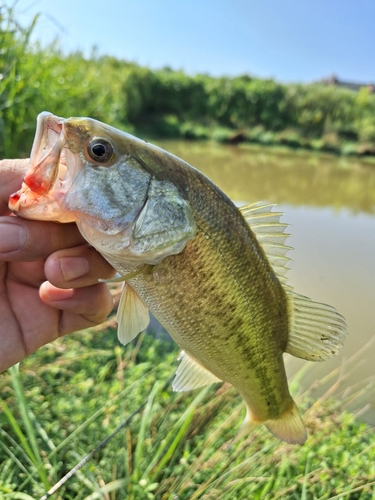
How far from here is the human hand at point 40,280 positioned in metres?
1.12

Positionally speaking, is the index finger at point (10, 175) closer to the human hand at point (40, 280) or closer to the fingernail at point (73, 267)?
the human hand at point (40, 280)

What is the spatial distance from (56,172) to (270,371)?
42.2 inches

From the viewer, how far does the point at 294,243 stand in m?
6.40

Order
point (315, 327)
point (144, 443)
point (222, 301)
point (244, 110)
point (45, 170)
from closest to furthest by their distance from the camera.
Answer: point (45, 170) < point (222, 301) < point (315, 327) < point (144, 443) < point (244, 110)

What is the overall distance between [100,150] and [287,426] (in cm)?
133

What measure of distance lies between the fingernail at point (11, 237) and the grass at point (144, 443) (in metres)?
0.73

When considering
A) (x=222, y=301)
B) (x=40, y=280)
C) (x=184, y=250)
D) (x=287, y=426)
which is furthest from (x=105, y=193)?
(x=287, y=426)

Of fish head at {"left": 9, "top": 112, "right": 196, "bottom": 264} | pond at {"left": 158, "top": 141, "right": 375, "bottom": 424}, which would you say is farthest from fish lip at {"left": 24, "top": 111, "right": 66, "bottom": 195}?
pond at {"left": 158, "top": 141, "right": 375, "bottom": 424}

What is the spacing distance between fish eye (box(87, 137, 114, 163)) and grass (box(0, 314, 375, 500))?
1.07m

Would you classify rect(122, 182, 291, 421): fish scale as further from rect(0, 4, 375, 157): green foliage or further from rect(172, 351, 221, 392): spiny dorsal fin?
rect(0, 4, 375, 157): green foliage

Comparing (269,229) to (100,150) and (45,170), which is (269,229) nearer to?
(100,150)

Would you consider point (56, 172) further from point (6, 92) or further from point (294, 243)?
point (294, 243)

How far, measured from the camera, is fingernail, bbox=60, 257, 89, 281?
1.19 meters

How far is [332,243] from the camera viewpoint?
22.3 ft
